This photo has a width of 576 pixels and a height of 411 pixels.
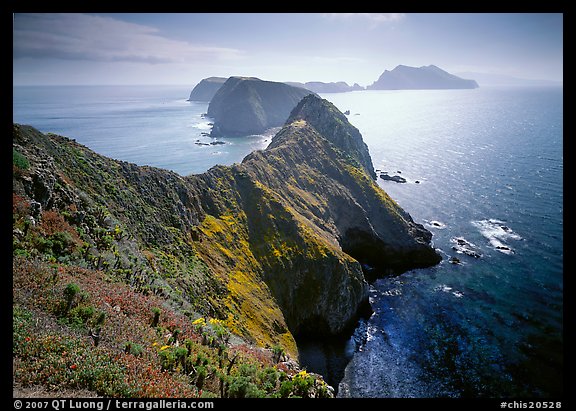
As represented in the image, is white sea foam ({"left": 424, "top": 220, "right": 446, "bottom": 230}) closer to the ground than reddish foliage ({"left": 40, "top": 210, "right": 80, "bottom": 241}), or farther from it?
closer to the ground

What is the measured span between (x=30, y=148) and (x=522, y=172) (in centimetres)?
16602

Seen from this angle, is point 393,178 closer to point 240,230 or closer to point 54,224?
point 240,230

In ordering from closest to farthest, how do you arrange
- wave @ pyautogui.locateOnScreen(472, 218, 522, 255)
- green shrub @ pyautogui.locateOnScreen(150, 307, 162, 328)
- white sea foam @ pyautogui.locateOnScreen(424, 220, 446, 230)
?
green shrub @ pyautogui.locateOnScreen(150, 307, 162, 328), wave @ pyautogui.locateOnScreen(472, 218, 522, 255), white sea foam @ pyautogui.locateOnScreen(424, 220, 446, 230)

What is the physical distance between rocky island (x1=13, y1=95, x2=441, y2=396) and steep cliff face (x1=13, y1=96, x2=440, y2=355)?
0.21 meters

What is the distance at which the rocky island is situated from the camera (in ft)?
54.1

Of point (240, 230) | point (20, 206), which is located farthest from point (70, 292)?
point (240, 230)

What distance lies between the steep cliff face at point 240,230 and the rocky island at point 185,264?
21 centimetres

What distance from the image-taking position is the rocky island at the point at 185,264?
54.1 feet

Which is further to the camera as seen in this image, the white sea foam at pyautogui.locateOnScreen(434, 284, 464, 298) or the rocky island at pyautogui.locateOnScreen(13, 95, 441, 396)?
the white sea foam at pyautogui.locateOnScreen(434, 284, 464, 298)

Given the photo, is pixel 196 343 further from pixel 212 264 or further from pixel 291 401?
pixel 212 264

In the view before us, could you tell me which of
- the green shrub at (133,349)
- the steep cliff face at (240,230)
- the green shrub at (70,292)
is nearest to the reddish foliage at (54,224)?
the steep cliff face at (240,230)

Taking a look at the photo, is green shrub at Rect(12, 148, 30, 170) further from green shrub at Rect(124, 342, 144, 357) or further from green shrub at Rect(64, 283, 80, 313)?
green shrub at Rect(124, 342, 144, 357)

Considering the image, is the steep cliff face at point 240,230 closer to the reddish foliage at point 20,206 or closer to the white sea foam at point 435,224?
the reddish foliage at point 20,206

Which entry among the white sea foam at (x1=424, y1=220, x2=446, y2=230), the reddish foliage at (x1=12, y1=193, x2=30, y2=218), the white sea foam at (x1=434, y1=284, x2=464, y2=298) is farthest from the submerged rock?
the reddish foliage at (x1=12, y1=193, x2=30, y2=218)
